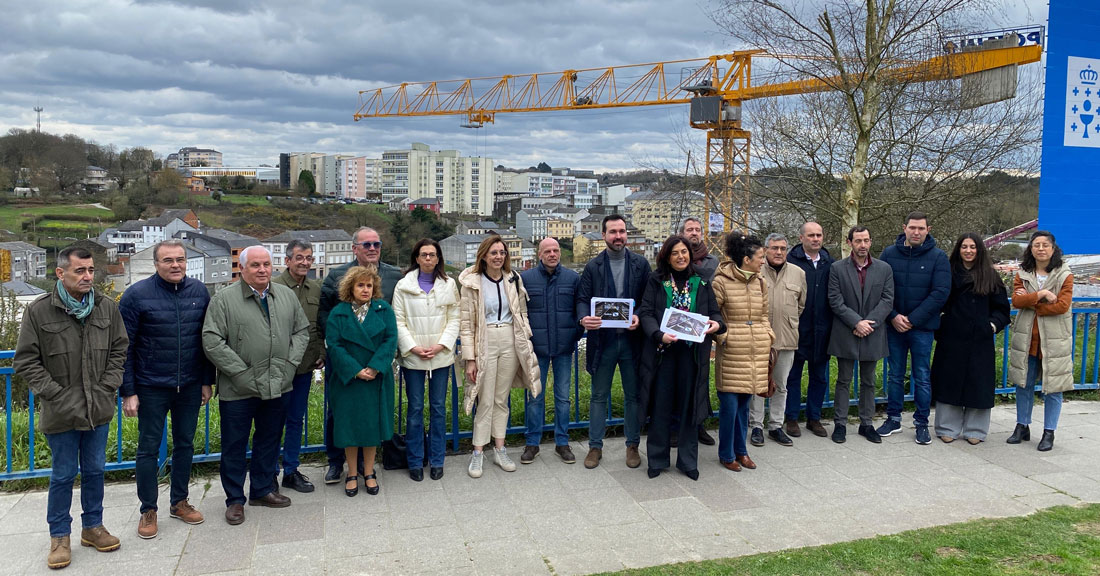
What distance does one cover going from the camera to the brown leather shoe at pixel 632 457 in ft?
19.2

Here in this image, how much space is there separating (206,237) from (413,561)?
64704 millimetres

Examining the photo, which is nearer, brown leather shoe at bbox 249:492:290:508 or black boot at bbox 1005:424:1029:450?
brown leather shoe at bbox 249:492:290:508

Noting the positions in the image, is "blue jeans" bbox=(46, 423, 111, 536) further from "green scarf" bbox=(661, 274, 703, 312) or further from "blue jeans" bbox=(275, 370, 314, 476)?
"green scarf" bbox=(661, 274, 703, 312)

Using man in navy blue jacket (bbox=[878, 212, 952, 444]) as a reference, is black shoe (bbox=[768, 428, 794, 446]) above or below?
below

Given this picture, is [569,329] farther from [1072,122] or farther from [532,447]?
[1072,122]

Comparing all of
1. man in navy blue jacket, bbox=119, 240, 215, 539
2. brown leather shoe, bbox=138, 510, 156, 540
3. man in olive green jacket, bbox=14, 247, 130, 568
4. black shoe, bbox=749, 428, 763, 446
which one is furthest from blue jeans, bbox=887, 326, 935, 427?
man in olive green jacket, bbox=14, 247, 130, 568

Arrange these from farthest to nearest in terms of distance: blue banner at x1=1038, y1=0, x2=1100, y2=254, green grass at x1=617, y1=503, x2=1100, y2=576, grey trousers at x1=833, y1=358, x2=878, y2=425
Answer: blue banner at x1=1038, y1=0, x2=1100, y2=254 → grey trousers at x1=833, y1=358, x2=878, y2=425 → green grass at x1=617, y1=503, x2=1100, y2=576

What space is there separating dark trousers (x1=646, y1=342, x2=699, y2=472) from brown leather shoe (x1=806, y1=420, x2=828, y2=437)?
5.58 ft

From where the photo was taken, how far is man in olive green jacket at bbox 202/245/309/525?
181 inches

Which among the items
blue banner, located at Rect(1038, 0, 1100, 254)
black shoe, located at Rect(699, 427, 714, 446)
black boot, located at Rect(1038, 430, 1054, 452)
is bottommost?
black shoe, located at Rect(699, 427, 714, 446)

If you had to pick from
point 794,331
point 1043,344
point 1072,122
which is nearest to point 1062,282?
point 1043,344

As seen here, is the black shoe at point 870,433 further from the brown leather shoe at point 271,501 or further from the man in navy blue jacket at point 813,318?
the brown leather shoe at point 271,501

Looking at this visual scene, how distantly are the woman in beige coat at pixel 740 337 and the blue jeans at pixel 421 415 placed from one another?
7.33ft

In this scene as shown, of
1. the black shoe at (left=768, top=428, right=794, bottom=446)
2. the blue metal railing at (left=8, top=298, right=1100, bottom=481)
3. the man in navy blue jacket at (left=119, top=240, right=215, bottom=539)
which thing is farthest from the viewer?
the black shoe at (left=768, top=428, right=794, bottom=446)
